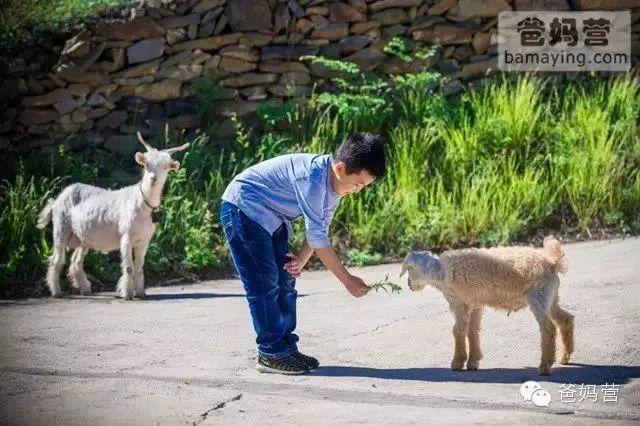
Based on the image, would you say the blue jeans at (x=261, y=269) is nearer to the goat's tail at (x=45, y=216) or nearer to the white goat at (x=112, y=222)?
the white goat at (x=112, y=222)

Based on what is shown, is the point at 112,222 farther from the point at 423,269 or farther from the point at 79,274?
the point at 423,269

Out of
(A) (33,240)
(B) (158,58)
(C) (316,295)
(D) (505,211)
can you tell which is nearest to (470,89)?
(D) (505,211)

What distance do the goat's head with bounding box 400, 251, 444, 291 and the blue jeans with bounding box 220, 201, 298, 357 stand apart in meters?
0.76

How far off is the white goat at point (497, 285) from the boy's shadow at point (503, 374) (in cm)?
9

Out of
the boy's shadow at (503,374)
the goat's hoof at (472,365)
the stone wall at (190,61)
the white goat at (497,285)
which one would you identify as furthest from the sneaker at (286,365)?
the stone wall at (190,61)

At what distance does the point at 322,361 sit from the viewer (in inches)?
268

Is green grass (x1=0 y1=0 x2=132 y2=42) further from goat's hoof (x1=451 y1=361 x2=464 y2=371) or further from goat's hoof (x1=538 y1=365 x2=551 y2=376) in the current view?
goat's hoof (x1=538 y1=365 x2=551 y2=376)

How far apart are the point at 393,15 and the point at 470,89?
4.26ft

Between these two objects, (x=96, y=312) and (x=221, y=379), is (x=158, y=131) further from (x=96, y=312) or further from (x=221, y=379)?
(x=221, y=379)

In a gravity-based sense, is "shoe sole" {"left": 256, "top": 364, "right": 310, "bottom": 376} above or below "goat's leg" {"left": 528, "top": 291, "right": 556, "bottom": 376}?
below

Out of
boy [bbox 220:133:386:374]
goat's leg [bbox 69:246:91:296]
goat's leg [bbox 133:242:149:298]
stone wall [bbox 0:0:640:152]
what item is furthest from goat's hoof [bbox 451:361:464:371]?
stone wall [bbox 0:0:640:152]

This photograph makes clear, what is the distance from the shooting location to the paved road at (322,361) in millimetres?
5523

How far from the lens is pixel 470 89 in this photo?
1267 centimetres

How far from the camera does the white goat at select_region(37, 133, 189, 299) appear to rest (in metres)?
9.34
